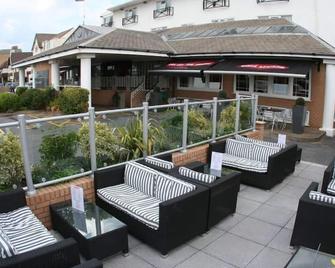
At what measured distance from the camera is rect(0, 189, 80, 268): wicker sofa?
274 cm

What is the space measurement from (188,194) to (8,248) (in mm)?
2062

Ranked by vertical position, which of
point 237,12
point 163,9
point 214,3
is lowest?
point 237,12

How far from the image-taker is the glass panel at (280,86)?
13.8 m

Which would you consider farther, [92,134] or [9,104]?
[9,104]

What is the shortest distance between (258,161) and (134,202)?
330 centimetres

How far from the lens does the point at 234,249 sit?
4.01m

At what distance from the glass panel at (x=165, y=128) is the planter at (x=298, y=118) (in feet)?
23.9

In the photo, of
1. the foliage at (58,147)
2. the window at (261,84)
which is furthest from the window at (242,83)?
the foliage at (58,147)

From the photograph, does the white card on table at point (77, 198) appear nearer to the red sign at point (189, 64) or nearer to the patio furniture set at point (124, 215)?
the patio furniture set at point (124, 215)

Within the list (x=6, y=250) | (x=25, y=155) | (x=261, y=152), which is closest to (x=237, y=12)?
(x=261, y=152)

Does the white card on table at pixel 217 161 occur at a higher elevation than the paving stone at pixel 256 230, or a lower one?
higher

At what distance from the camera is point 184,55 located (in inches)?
613

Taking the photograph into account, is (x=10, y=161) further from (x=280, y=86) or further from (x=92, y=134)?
(x=280, y=86)

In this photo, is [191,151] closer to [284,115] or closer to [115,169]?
[115,169]
